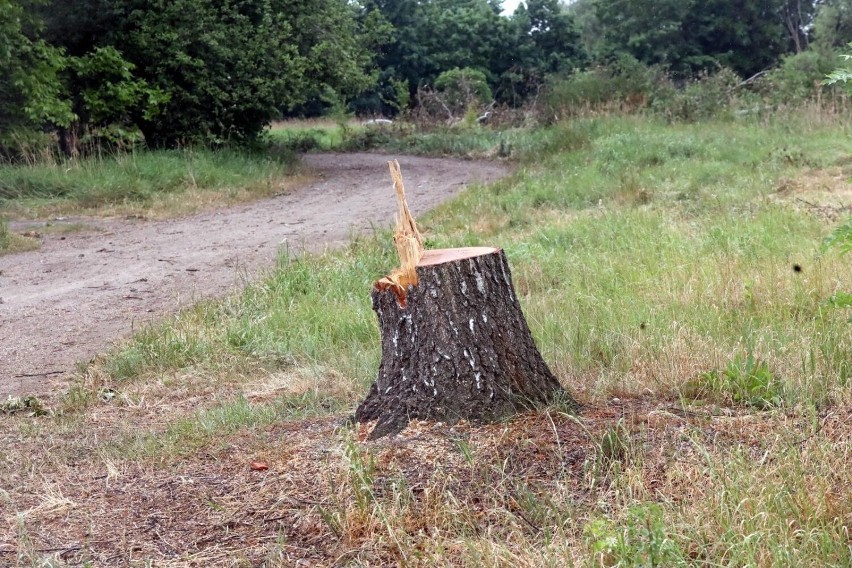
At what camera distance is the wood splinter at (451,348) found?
3.66 meters

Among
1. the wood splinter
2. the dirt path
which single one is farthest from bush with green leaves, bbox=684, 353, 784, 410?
the dirt path

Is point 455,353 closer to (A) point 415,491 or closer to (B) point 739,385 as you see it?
(A) point 415,491

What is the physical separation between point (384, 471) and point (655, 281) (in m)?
3.57

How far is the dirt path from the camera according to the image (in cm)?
653

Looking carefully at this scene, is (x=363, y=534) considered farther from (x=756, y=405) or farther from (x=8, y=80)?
(x=8, y=80)

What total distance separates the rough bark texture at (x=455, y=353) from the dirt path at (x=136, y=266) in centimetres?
286

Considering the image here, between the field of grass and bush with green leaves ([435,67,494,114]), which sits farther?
bush with green leaves ([435,67,494,114])

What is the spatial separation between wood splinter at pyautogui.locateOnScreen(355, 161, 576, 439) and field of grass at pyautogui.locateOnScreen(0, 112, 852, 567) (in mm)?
127

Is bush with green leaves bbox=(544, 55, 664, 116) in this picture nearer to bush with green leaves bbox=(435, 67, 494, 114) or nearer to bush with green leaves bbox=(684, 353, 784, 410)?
bush with green leaves bbox=(435, 67, 494, 114)

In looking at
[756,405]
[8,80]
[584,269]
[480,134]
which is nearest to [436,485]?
[756,405]

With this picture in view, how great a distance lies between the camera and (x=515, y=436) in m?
3.42

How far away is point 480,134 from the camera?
83.9 ft

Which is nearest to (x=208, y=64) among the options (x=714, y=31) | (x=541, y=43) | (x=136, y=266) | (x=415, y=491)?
(x=136, y=266)

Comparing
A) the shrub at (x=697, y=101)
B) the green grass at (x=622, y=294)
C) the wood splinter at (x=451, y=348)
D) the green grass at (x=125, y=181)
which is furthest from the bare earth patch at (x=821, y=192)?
the green grass at (x=125, y=181)
